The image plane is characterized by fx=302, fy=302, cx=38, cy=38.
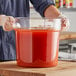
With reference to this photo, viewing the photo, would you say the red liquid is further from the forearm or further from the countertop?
the forearm

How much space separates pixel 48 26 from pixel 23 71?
0.20 metres

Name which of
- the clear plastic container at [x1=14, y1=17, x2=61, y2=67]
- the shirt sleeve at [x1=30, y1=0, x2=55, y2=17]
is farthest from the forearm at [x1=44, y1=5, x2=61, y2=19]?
the clear plastic container at [x1=14, y1=17, x2=61, y2=67]

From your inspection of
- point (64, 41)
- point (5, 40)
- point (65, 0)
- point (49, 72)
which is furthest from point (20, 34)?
point (65, 0)

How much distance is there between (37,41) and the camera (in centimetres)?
111

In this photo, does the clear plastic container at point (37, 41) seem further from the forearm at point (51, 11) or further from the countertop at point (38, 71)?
the forearm at point (51, 11)

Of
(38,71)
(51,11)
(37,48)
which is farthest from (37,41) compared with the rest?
(51,11)

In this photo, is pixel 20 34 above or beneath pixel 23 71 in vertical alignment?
above

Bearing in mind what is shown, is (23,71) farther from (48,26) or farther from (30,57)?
(48,26)

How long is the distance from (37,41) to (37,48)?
3 cm

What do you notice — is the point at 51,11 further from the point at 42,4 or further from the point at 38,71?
the point at 38,71

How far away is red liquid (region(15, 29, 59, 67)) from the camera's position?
111 cm

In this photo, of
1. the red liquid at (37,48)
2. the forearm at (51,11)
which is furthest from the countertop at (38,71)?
the forearm at (51,11)

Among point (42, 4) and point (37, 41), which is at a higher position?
point (42, 4)

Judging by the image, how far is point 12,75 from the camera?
1070mm
